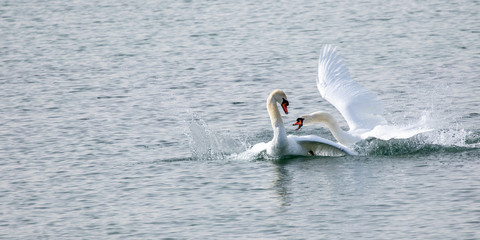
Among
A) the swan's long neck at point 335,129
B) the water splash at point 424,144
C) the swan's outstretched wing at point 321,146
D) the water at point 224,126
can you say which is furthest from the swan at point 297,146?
the swan's long neck at point 335,129

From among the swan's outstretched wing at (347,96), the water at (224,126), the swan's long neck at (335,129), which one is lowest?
the water at (224,126)

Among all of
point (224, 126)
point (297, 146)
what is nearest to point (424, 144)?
point (297, 146)

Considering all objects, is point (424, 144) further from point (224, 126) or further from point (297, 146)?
point (224, 126)

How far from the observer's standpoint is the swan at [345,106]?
15383 mm

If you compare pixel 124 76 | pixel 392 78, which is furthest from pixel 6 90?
pixel 392 78

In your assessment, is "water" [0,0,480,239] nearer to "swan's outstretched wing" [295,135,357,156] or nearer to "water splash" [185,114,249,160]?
"water splash" [185,114,249,160]

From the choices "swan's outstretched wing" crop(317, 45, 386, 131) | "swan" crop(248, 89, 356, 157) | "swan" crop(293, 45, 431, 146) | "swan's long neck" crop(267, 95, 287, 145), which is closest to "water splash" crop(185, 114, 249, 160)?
"swan" crop(248, 89, 356, 157)

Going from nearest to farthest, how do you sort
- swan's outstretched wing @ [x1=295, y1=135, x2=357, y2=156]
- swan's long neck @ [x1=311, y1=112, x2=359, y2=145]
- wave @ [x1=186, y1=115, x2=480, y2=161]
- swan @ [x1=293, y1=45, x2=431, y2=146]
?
swan's outstretched wing @ [x1=295, y1=135, x2=357, y2=156] < wave @ [x1=186, y1=115, x2=480, y2=161] < swan's long neck @ [x1=311, y1=112, x2=359, y2=145] < swan @ [x1=293, y1=45, x2=431, y2=146]

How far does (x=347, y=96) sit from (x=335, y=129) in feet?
2.36

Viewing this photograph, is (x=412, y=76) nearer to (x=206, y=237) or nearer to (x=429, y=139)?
(x=429, y=139)

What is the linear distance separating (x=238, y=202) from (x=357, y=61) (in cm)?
1103

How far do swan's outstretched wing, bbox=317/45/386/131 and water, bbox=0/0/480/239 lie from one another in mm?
781

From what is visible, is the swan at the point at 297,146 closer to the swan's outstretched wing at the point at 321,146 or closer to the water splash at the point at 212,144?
the swan's outstretched wing at the point at 321,146

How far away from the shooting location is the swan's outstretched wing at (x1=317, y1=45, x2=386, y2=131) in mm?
15719
